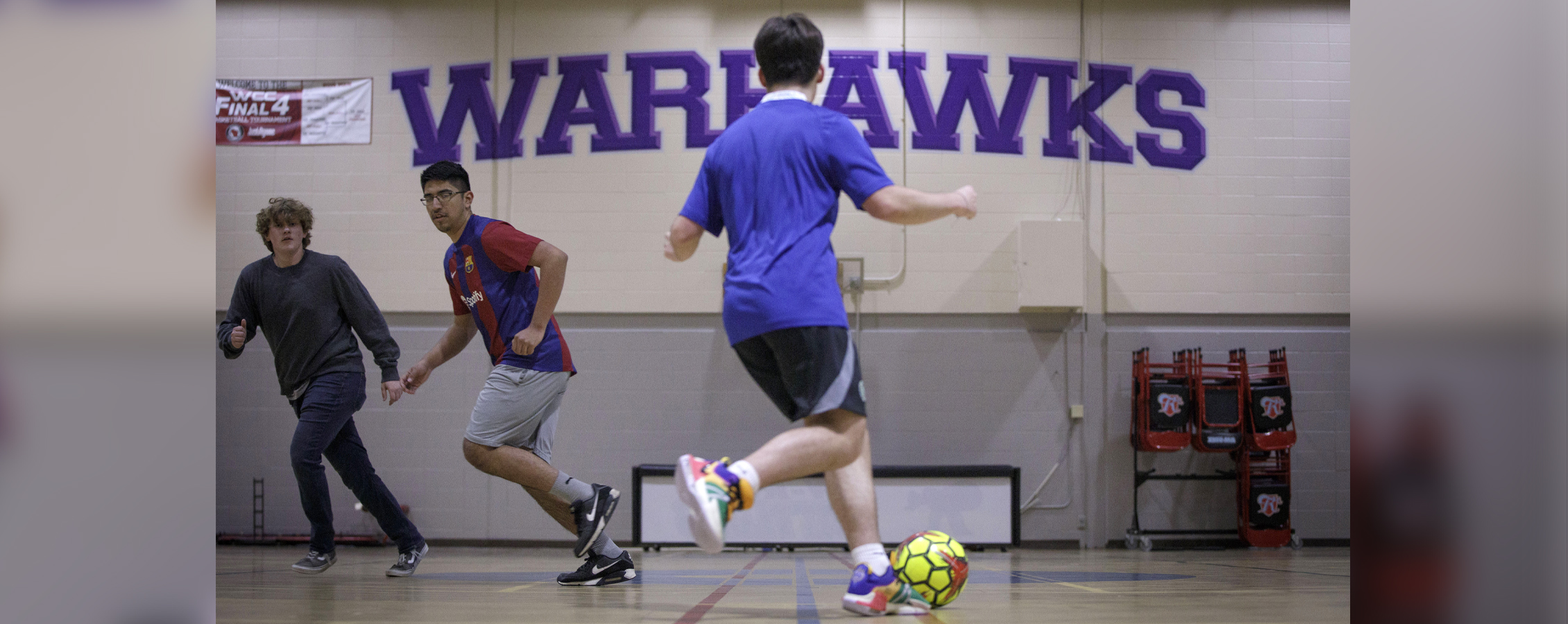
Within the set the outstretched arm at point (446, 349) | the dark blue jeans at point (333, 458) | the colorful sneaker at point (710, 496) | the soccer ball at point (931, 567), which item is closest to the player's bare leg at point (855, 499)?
the soccer ball at point (931, 567)

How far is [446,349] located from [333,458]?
723 millimetres

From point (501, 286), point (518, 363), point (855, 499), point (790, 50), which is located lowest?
point (855, 499)

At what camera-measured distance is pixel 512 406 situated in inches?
149

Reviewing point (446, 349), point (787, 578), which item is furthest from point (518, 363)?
point (787, 578)

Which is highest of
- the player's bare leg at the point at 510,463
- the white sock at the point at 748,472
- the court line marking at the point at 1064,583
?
the white sock at the point at 748,472

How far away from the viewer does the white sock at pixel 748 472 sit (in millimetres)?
2365

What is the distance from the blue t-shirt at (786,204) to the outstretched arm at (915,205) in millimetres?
51

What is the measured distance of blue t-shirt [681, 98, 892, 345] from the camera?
8.25 feet

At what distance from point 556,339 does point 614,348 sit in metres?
3.48

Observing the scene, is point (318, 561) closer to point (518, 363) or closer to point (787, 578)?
point (518, 363)

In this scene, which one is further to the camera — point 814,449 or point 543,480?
point 543,480

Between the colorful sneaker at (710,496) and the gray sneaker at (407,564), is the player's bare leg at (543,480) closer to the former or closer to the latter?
the gray sneaker at (407,564)
